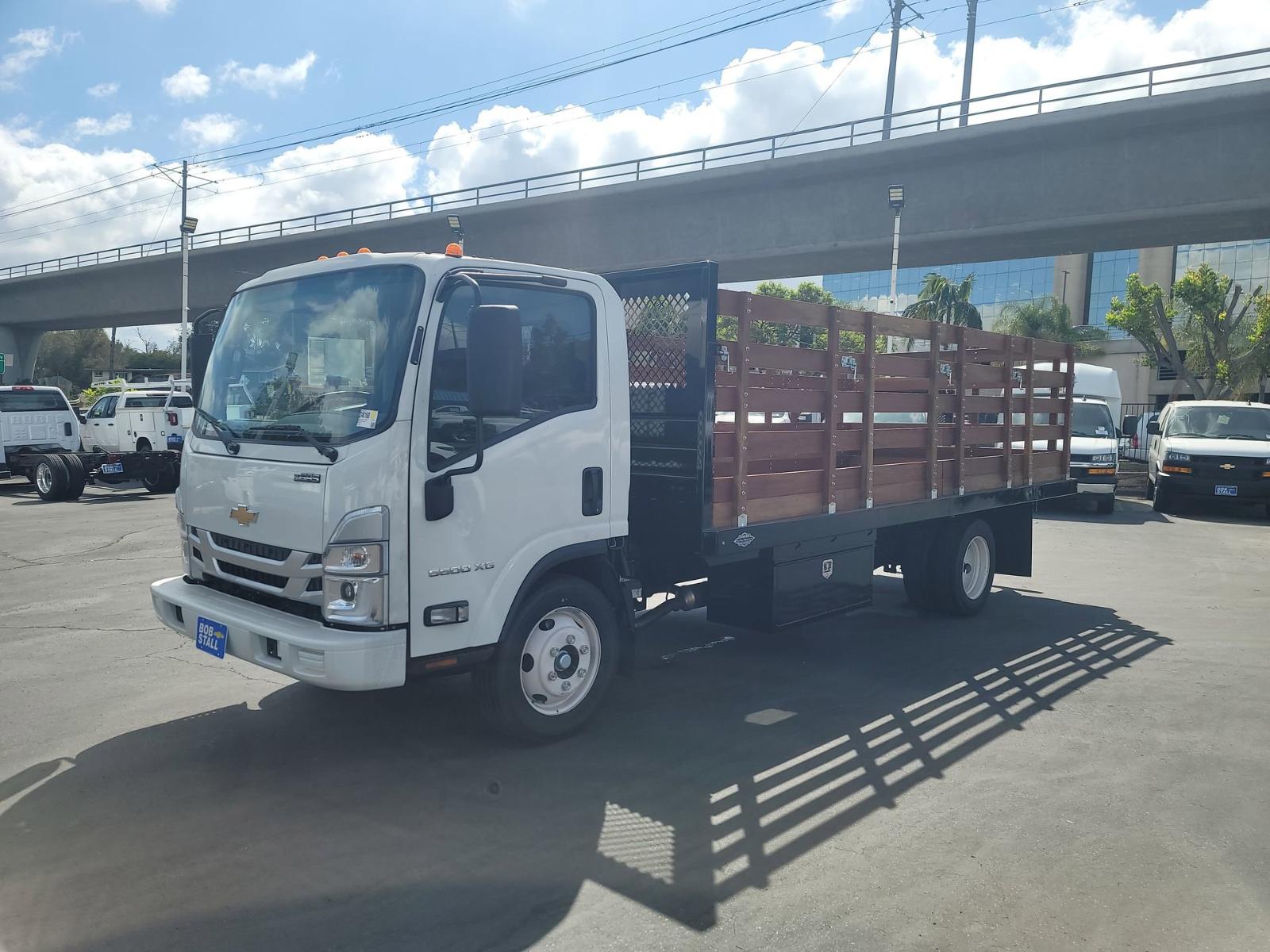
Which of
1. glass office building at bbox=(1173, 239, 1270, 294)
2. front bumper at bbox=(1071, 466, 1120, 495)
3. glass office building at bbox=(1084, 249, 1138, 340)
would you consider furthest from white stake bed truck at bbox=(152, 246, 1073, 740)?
glass office building at bbox=(1084, 249, 1138, 340)

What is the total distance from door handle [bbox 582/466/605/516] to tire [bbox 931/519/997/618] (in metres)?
4.05

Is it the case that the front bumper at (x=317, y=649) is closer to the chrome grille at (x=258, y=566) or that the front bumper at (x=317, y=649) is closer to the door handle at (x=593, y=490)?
the chrome grille at (x=258, y=566)

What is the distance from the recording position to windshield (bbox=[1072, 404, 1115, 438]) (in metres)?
17.2

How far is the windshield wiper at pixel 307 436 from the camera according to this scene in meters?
4.17

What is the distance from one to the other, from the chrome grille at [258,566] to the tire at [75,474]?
1441 cm

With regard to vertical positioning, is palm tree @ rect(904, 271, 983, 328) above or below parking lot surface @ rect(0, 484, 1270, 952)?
above

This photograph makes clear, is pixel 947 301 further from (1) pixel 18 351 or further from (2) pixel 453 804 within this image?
(1) pixel 18 351

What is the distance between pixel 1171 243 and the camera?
2342 centimetres

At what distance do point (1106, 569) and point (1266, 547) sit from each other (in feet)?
12.0

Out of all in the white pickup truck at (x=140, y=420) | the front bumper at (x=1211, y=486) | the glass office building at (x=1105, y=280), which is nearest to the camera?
the front bumper at (x=1211, y=486)

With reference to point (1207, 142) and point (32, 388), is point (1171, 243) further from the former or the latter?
point (32, 388)

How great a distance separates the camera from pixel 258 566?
178 inches

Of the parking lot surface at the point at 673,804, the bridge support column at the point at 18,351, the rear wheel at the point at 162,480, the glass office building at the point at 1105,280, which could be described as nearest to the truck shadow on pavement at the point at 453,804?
the parking lot surface at the point at 673,804

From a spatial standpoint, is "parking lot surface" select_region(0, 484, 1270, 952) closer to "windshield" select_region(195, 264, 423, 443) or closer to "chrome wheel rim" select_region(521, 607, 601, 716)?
"chrome wheel rim" select_region(521, 607, 601, 716)
